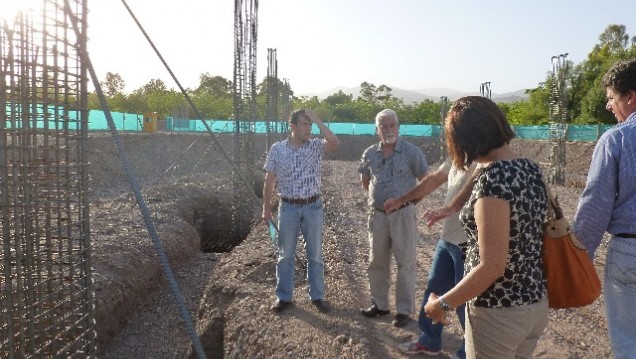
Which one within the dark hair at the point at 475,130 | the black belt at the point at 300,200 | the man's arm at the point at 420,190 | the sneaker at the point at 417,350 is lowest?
the sneaker at the point at 417,350

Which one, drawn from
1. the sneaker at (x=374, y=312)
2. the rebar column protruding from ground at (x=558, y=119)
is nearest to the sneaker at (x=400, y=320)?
the sneaker at (x=374, y=312)

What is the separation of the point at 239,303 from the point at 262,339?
3.16 ft

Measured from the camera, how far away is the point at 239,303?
18.1ft

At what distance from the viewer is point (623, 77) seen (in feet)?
7.76

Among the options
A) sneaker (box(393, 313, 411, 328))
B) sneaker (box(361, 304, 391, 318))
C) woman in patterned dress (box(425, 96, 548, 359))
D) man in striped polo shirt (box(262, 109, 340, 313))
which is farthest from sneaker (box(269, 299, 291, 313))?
woman in patterned dress (box(425, 96, 548, 359))

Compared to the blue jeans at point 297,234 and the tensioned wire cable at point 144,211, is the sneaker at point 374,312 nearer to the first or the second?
the blue jeans at point 297,234

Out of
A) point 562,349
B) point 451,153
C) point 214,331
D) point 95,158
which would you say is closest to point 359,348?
point 562,349

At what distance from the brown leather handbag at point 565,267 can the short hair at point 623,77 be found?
0.67 m

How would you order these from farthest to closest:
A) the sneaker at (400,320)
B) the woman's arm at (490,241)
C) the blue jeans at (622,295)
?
1. the sneaker at (400,320)
2. the blue jeans at (622,295)
3. the woman's arm at (490,241)

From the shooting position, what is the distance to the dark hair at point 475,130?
2.01m

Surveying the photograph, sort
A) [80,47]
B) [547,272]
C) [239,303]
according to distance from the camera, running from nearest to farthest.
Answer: [547,272] < [80,47] < [239,303]

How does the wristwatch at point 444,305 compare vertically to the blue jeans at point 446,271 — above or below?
above

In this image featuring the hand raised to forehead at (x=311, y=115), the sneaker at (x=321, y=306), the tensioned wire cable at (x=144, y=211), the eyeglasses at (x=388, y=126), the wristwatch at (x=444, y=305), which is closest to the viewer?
the wristwatch at (x=444, y=305)

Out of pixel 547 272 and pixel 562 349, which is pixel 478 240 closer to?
pixel 547 272
